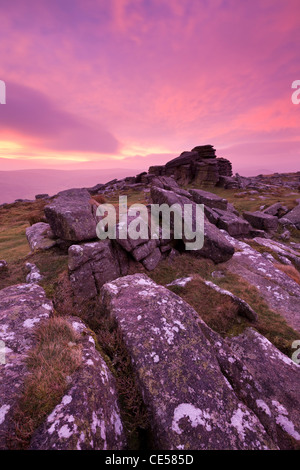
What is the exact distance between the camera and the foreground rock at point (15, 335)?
3.40 meters

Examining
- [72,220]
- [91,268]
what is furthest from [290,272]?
[72,220]

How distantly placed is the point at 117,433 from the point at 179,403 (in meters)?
1.31

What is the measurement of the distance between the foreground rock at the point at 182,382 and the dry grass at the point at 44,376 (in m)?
1.50

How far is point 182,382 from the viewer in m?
4.43

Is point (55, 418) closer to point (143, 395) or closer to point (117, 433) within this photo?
point (117, 433)

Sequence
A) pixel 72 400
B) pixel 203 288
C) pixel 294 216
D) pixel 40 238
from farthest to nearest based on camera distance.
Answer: pixel 294 216, pixel 40 238, pixel 203 288, pixel 72 400

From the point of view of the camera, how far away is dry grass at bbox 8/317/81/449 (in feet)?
10.5

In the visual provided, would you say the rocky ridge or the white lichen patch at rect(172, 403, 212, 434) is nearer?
the rocky ridge

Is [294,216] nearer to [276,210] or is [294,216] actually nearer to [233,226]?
[276,210]

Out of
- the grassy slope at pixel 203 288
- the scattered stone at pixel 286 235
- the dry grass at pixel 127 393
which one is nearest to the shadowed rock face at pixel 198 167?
the scattered stone at pixel 286 235

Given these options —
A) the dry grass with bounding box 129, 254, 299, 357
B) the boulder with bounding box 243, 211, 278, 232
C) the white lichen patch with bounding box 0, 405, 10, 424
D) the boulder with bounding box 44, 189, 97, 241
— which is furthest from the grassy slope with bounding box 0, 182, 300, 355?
the boulder with bounding box 243, 211, 278, 232

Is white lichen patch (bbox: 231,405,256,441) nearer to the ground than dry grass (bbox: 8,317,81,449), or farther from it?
nearer to the ground

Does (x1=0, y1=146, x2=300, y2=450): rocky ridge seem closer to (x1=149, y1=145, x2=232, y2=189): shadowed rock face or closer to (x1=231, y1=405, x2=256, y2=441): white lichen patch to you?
(x1=231, y1=405, x2=256, y2=441): white lichen patch

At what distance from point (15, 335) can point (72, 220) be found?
7314 mm
